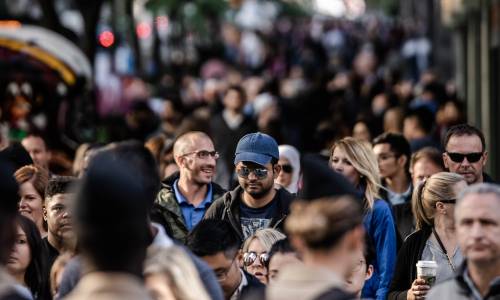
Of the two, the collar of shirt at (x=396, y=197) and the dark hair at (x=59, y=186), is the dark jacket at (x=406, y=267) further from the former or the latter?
the collar of shirt at (x=396, y=197)

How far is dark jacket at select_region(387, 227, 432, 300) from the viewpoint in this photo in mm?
9266

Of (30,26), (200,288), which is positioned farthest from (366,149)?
(30,26)

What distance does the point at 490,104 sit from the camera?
24953mm

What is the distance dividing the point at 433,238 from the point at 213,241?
80.4 inches

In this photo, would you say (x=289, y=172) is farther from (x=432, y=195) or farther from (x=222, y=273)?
(x=222, y=273)

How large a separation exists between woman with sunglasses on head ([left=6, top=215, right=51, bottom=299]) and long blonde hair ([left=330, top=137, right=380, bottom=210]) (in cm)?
292

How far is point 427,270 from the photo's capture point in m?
8.65

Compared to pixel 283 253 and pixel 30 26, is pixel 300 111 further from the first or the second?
pixel 283 253

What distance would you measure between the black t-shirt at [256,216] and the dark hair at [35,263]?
84.0 inches

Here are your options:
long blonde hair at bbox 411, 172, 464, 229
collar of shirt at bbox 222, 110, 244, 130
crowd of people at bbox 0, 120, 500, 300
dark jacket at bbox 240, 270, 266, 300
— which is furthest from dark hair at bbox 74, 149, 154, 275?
collar of shirt at bbox 222, 110, 244, 130

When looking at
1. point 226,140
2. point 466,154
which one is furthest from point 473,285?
point 226,140

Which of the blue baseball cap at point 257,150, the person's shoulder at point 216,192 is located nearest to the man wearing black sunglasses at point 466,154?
the blue baseball cap at point 257,150

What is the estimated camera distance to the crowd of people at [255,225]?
17.0ft

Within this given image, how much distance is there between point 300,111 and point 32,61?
13.3 feet
